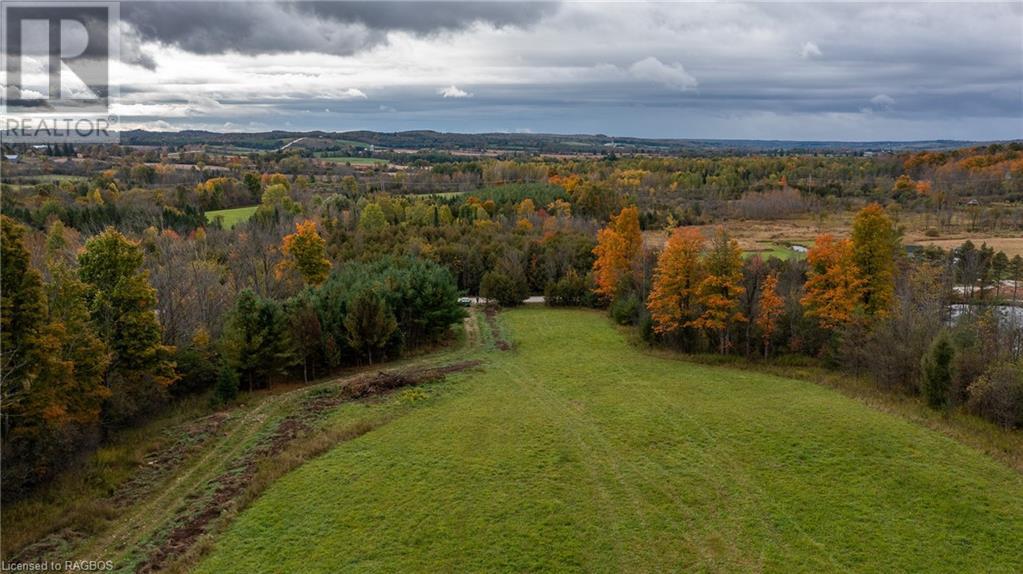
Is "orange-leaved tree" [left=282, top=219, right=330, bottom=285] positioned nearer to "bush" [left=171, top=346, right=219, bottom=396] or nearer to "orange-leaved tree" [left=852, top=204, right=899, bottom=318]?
"bush" [left=171, top=346, right=219, bottom=396]

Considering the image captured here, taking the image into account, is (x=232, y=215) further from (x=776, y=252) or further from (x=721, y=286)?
(x=721, y=286)

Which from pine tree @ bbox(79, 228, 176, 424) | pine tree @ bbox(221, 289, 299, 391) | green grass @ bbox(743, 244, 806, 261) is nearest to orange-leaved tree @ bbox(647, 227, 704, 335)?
pine tree @ bbox(221, 289, 299, 391)

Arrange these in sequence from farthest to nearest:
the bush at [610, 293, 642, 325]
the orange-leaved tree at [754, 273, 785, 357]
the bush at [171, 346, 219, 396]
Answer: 1. the bush at [610, 293, 642, 325]
2. the orange-leaved tree at [754, 273, 785, 357]
3. the bush at [171, 346, 219, 396]

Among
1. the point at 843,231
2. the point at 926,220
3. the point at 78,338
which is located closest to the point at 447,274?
the point at 78,338

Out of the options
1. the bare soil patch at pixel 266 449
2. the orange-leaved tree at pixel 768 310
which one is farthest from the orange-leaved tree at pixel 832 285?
the bare soil patch at pixel 266 449

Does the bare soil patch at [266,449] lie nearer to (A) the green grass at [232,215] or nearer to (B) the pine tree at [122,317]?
(B) the pine tree at [122,317]

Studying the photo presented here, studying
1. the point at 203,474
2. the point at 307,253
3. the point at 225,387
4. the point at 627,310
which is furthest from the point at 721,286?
the point at 307,253

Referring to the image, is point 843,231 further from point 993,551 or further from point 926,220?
point 993,551
